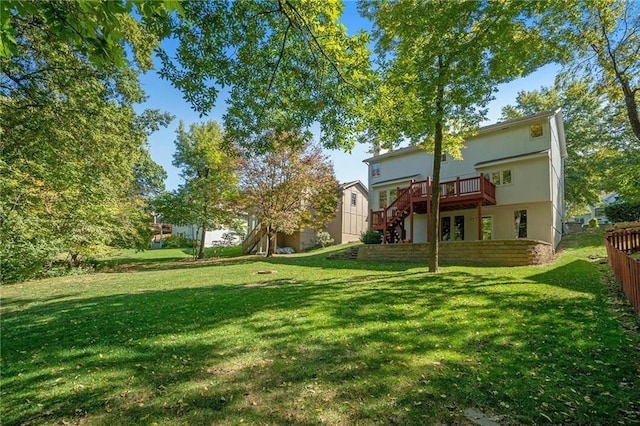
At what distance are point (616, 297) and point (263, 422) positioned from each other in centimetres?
814

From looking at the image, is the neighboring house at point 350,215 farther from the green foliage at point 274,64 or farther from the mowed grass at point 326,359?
the green foliage at point 274,64

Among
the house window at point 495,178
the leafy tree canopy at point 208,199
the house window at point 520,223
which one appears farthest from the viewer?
the leafy tree canopy at point 208,199

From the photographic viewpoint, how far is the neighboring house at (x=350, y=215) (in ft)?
88.2

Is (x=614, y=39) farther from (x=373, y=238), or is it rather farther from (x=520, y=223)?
(x=373, y=238)

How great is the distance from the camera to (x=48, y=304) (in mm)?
8141

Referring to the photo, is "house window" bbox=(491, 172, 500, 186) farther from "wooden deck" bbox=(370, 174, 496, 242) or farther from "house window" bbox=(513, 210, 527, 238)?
"house window" bbox=(513, 210, 527, 238)

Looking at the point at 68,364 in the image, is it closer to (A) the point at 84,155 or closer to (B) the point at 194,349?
(B) the point at 194,349

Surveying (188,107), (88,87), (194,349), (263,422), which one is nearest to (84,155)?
Answer: (88,87)

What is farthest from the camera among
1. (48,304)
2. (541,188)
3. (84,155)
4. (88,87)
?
(541,188)

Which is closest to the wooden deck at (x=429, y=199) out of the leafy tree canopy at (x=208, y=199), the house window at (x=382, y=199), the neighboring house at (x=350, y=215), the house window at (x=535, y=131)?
the house window at (x=382, y=199)

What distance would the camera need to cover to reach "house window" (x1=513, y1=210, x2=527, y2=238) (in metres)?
17.0

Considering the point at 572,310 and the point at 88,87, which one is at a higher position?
the point at 88,87

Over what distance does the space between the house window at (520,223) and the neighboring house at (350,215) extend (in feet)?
40.0

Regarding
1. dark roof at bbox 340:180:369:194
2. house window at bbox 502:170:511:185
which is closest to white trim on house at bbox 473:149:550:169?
house window at bbox 502:170:511:185
